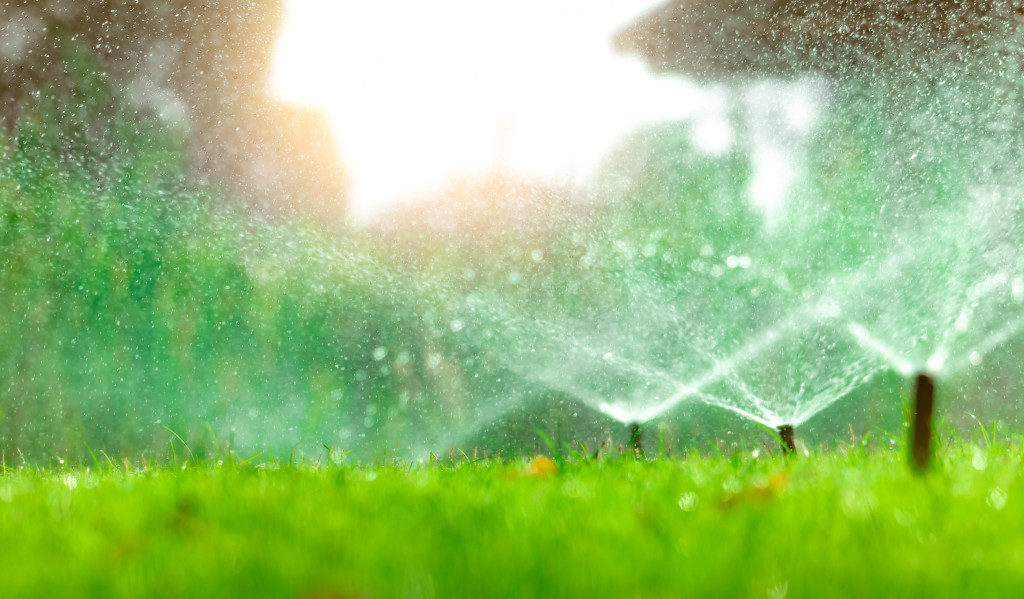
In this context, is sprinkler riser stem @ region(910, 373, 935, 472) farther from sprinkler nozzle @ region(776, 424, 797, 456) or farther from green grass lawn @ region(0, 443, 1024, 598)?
sprinkler nozzle @ region(776, 424, 797, 456)

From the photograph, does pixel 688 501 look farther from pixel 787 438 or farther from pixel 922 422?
pixel 787 438

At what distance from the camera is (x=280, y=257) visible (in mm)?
10891

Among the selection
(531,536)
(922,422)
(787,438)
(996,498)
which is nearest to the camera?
(531,536)

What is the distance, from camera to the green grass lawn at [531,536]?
1188mm

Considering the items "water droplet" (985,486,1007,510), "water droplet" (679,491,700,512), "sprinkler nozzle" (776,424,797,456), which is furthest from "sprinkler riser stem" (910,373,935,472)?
"sprinkler nozzle" (776,424,797,456)

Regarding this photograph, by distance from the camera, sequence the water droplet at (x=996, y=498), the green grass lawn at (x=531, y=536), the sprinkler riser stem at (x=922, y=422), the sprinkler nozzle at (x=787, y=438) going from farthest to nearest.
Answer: the sprinkler nozzle at (x=787, y=438) → the sprinkler riser stem at (x=922, y=422) → the water droplet at (x=996, y=498) → the green grass lawn at (x=531, y=536)

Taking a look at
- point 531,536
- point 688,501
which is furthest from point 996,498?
point 531,536

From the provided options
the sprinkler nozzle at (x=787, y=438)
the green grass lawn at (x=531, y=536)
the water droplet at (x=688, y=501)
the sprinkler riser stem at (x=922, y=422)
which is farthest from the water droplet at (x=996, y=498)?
the sprinkler nozzle at (x=787, y=438)

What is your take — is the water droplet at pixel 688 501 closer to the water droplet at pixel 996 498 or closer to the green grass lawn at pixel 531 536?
the green grass lawn at pixel 531 536

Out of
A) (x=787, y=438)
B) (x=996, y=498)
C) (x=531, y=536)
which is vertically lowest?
(x=787, y=438)

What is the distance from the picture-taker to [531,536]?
58.2 inches

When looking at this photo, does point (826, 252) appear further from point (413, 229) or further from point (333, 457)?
point (333, 457)

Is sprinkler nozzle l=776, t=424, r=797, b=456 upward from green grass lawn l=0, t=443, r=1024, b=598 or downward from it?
downward

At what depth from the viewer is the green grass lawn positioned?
1188 millimetres
